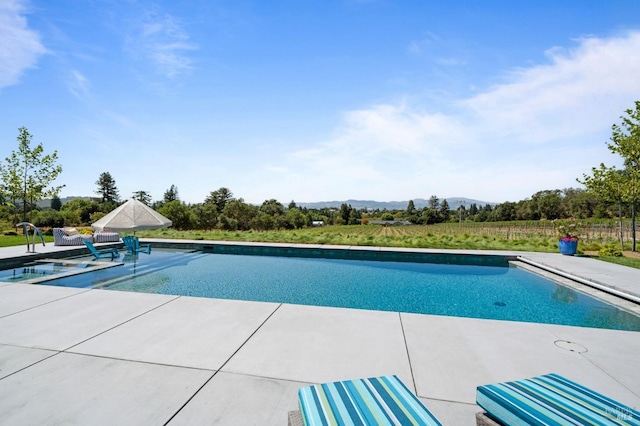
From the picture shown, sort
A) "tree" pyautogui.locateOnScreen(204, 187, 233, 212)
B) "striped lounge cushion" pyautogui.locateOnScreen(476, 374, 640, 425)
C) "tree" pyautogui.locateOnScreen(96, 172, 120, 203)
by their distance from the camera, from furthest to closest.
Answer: "tree" pyautogui.locateOnScreen(204, 187, 233, 212) < "tree" pyautogui.locateOnScreen(96, 172, 120, 203) < "striped lounge cushion" pyautogui.locateOnScreen(476, 374, 640, 425)

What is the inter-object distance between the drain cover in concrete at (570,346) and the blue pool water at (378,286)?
1.51 m

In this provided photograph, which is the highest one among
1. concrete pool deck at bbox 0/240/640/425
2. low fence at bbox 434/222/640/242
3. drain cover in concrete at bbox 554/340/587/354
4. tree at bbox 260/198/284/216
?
tree at bbox 260/198/284/216

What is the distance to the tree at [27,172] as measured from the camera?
14.1 meters

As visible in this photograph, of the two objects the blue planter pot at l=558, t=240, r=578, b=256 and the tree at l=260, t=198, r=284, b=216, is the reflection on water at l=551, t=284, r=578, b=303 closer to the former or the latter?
the blue planter pot at l=558, t=240, r=578, b=256

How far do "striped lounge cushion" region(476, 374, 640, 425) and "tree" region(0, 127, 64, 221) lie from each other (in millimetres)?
19345

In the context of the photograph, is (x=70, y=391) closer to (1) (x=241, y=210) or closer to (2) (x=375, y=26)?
(2) (x=375, y=26)

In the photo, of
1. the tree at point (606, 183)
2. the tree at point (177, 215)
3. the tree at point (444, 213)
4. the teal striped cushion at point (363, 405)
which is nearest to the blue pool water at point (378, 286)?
the teal striped cushion at point (363, 405)

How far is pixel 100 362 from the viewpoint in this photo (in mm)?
2707

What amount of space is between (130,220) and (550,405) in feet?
32.8

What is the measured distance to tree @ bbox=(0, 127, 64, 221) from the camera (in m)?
14.1

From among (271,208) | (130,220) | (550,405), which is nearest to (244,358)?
(550,405)

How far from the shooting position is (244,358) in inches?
110

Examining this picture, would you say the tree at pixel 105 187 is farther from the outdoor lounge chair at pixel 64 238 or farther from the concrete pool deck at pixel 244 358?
the concrete pool deck at pixel 244 358

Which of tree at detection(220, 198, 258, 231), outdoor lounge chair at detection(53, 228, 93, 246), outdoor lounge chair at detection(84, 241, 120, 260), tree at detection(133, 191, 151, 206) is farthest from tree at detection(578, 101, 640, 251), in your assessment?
tree at detection(133, 191, 151, 206)
